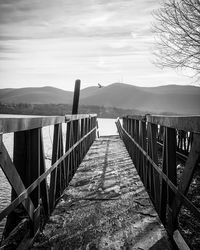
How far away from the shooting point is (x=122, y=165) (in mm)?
6922

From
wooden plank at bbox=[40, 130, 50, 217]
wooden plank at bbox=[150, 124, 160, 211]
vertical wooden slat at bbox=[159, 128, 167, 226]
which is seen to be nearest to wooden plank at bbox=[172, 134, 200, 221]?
vertical wooden slat at bbox=[159, 128, 167, 226]

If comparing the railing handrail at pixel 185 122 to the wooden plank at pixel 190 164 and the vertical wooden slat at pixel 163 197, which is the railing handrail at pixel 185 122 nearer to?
the wooden plank at pixel 190 164

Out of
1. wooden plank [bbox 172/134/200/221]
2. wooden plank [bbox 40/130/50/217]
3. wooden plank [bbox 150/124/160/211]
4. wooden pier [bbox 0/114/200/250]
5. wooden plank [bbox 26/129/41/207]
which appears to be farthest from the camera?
wooden plank [bbox 150/124/160/211]

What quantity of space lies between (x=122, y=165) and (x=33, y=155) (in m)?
4.48

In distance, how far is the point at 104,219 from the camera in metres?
3.34

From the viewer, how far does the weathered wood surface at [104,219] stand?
274 centimetres

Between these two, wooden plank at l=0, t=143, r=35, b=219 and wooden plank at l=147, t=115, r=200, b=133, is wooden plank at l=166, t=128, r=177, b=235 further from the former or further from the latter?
wooden plank at l=0, t=143, r=35, b=219

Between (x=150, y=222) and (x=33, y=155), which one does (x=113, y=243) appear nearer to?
(x=150, y=222)

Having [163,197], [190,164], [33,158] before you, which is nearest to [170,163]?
[163,197]

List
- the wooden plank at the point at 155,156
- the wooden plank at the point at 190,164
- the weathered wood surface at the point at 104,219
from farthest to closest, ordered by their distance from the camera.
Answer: the wooden plank at the point at 155,156, the weathered wood surface at the point at 104,219, the wooden plank at the point at 190,164

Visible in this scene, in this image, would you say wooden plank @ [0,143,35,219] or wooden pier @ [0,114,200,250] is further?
wooden pier @ [0,114,200,250]

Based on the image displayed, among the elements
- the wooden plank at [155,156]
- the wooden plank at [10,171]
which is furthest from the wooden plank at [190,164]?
the wooden plank at [10,171]

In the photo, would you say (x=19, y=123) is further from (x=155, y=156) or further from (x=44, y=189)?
(x=155, y=156)

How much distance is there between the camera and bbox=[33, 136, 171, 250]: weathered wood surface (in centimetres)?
274
